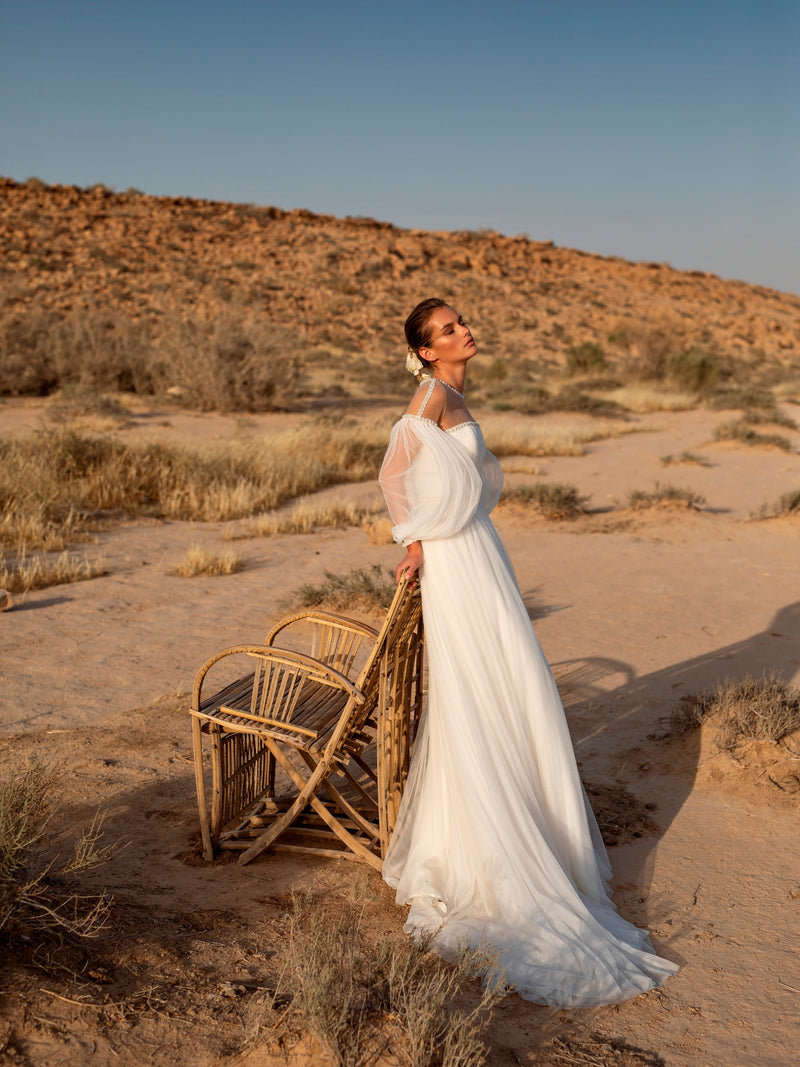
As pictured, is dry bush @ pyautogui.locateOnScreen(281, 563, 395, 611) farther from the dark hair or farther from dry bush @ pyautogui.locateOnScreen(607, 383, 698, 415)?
dry bush @ pyautogui.locateOnScreen(607, 383, 698, 415)

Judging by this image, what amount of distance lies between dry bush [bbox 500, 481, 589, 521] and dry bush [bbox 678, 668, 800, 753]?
544 centimetres

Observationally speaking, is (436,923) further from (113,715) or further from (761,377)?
(761,377)

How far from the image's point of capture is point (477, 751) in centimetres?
275

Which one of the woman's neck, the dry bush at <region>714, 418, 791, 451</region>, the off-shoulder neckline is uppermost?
the woman's neck

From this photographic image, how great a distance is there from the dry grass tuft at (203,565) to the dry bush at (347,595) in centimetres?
97

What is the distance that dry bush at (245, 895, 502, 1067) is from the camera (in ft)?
6.36

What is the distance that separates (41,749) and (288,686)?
132 cm

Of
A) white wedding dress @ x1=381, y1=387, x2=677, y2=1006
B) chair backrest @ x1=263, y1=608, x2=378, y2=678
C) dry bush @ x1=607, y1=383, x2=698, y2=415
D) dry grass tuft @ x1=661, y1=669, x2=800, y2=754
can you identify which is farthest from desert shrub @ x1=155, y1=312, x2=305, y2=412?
white wedding dress @ x1=381, y1=387, x2=677, y2=1006

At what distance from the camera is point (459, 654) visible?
9.29ft

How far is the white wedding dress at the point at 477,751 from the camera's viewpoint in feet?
8.75

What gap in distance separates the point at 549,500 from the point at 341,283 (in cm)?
3334

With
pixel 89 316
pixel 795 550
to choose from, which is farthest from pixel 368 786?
pixel 89 316

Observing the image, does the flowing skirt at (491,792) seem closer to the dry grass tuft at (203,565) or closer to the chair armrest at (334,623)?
the chair armrest at (334,623)

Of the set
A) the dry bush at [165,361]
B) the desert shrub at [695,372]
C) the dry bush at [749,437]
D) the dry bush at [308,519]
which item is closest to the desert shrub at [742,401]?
the desert shrub at [695,372]
